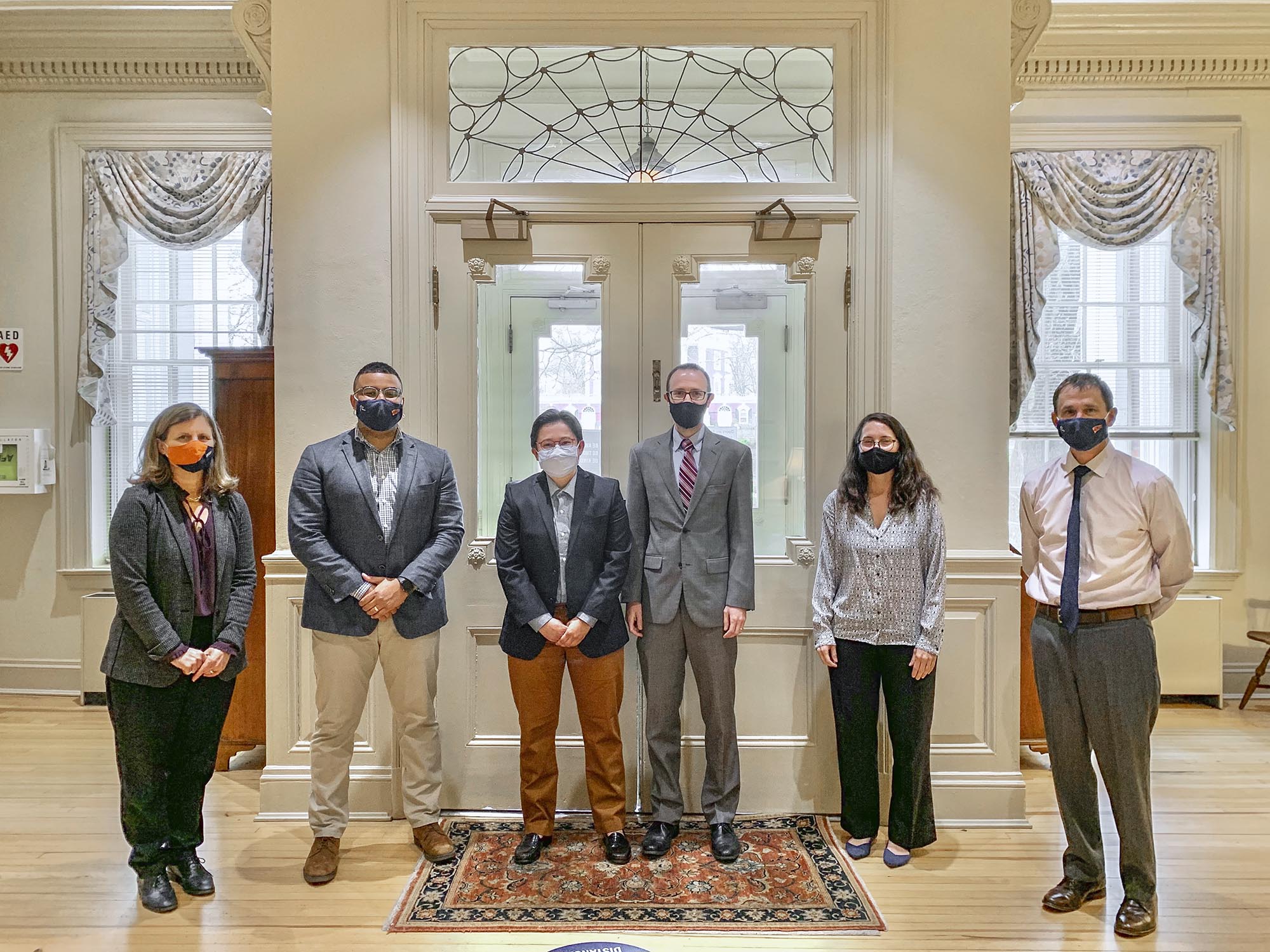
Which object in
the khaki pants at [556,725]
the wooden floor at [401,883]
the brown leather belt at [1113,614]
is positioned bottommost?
the wooden floor at [401,883]

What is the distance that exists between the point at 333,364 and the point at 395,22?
1.36 m

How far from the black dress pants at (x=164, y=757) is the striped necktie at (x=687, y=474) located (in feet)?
5.34

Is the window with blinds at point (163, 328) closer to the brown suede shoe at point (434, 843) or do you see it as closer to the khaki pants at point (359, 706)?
the khaki pants at point (359, 706)

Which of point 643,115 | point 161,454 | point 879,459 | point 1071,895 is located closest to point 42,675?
point 161,454

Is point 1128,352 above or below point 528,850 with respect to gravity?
above

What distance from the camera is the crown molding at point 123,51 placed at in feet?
15.6

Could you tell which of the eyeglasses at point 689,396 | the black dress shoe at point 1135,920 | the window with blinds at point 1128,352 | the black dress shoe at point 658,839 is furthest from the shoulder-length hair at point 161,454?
the window with blinds at point 1128,352

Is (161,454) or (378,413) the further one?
(378,413)

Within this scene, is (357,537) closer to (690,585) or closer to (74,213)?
(690,585)

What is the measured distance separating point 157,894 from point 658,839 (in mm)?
1613

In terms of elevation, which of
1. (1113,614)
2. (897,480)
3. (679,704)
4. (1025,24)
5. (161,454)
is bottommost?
(679,704)

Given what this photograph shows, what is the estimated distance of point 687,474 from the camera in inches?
119

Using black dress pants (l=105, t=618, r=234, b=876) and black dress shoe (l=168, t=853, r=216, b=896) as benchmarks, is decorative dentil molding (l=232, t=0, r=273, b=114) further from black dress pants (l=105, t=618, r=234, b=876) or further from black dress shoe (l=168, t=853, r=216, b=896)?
black dress shoe (l=168, t=853, r=216, b=896)

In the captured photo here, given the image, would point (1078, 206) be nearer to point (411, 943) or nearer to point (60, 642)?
point (411, 943)
